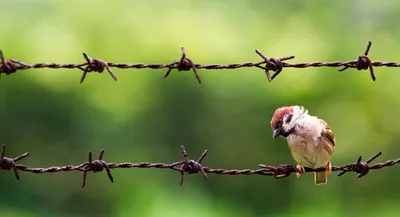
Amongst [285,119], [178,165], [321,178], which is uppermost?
[285,119]

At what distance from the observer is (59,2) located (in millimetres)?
7375

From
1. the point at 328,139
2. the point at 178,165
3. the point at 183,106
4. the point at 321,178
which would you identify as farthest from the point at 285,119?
the point at 183,106

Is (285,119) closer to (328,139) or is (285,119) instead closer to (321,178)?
(328,139)

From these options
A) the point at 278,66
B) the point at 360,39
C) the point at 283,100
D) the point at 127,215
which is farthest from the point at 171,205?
the point at 278,66

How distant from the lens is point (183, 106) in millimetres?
6891

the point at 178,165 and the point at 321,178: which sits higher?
the point at 321,178

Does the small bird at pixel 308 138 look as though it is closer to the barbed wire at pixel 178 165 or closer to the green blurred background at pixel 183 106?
the barbed wire at pixel 178 165

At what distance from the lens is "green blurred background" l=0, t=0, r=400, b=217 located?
6.39 meters

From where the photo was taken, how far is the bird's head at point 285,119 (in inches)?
86.4

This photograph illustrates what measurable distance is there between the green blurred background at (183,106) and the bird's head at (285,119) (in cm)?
387

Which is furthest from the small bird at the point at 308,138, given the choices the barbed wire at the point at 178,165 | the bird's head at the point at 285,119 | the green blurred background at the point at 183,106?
the green blurred background at the point at 183,106

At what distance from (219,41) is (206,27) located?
0.18 metres

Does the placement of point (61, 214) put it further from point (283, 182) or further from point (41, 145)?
point (283, 182)

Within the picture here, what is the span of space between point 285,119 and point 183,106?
15.4 feet
